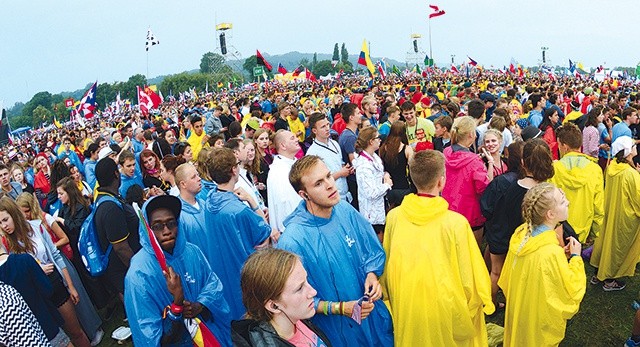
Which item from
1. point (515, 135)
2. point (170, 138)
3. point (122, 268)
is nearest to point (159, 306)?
point (122, 268)

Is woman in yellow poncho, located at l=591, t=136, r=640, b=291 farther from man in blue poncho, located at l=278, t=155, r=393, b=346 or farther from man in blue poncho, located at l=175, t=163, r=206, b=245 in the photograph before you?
man in blue poncho, located at l=175, t=163, r=206, b=245

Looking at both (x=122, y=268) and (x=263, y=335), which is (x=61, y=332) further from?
(x=263, y=335)

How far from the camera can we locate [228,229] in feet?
12.3

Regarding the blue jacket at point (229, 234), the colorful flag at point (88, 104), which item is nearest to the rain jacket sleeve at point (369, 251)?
the blue jacket at point (229, 234)

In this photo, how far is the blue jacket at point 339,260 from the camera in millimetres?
2803

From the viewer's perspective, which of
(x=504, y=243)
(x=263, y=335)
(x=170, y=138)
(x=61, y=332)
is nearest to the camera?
(x=263, y=335)

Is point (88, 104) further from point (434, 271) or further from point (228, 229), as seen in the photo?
point (434, 271)

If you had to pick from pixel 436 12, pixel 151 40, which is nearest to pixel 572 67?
pixel 436 12

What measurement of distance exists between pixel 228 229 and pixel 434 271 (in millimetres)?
1780

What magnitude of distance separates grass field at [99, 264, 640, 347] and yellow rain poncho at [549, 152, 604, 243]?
0.79 meters

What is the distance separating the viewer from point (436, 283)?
2887 mm

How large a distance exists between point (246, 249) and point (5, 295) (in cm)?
171

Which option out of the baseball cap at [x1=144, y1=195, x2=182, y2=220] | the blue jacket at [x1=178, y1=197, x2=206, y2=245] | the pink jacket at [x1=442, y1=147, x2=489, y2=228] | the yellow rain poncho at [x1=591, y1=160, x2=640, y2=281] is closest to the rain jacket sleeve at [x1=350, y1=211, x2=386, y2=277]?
the baseball cap at [x1=144, y1=195, x2=182, y2=220]

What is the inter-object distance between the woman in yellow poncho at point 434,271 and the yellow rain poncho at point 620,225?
308 cm
